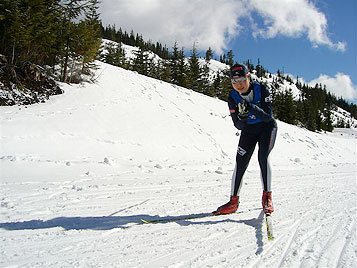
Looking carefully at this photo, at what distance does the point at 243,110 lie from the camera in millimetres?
3404

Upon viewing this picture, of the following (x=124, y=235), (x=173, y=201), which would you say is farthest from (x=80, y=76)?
(x=124, y=235)

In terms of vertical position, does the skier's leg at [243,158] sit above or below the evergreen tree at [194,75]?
below

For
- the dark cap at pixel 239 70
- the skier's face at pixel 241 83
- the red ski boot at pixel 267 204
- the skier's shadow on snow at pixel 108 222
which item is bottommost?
the skier's shadow on snow at pixel 108 222

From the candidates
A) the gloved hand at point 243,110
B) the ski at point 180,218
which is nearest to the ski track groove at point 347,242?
the ski at point 180,218

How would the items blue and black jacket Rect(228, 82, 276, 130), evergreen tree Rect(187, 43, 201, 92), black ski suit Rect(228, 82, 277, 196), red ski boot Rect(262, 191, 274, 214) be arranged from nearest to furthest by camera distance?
1. red ski boot Rect(262, 191, 274, 214)
2. blue and black jacket Rect(228, 82, 276, 130)
3. black ski suit Rect(228, 82, 277, 196)
4. evergreen tree Rect(187, 43, 201, 92)

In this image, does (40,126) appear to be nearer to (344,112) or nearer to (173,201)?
(173,201)

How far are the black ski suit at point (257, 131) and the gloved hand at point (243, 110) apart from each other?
2.1 inches

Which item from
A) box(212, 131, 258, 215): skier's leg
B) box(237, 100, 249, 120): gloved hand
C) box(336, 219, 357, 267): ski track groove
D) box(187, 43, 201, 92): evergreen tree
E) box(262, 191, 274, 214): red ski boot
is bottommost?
box(336, 219, 357, 267): ski track groove

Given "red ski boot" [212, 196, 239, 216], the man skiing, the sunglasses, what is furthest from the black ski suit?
the sunglasses

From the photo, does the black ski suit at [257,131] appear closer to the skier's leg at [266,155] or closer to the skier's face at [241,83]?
the skier's leg at [266,155]

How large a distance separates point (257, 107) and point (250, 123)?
1.30 feet

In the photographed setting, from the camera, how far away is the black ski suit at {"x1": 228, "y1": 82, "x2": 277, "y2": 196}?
3414mm

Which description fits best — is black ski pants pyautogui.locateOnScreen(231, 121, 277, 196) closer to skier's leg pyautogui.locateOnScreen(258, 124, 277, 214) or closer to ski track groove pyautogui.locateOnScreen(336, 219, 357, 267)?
skier's leg pyautogui.locateOnScreen(258, 124, 277, 214)

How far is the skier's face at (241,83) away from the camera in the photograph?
3389 mm
